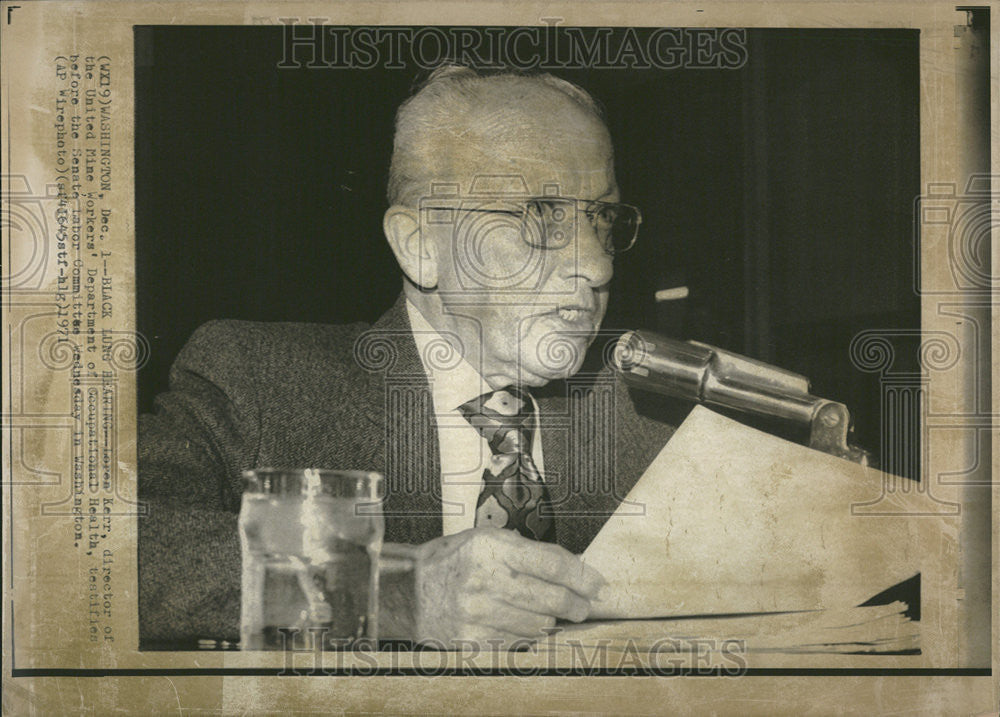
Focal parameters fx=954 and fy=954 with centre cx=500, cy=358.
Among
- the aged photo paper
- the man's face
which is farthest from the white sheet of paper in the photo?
the man's face

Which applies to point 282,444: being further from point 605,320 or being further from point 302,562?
point 605,320

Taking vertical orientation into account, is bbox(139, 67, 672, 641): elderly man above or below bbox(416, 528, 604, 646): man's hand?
above

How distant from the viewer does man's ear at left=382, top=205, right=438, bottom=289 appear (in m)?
2.35

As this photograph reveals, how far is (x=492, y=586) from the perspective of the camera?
2.32 m

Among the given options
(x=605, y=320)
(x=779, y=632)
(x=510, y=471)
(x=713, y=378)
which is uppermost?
(x=605, y=320)

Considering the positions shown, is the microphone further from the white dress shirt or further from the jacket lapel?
the jacket lapel

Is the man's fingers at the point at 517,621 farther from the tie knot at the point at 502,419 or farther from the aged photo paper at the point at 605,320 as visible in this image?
the tie knot at the point at 502,419

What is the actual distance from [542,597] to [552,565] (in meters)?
0.08

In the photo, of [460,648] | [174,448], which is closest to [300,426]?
[174,448]

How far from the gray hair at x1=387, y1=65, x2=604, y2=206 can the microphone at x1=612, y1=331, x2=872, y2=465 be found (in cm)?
63

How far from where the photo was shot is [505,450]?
2.37 meters

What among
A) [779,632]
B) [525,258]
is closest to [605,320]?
[525,258]

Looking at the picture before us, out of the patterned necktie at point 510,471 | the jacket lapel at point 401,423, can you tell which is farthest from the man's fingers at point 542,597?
the jacket lapel at point 401,423

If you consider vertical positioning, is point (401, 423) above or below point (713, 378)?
below
